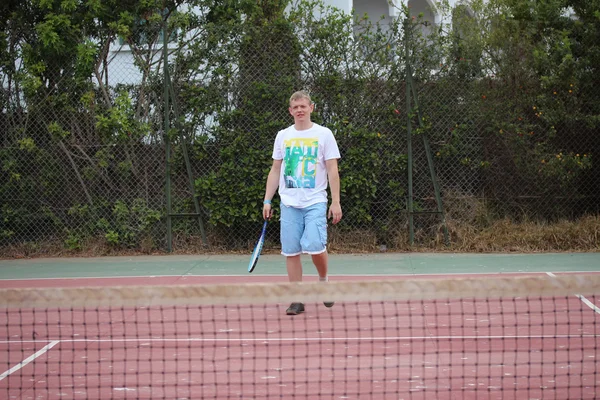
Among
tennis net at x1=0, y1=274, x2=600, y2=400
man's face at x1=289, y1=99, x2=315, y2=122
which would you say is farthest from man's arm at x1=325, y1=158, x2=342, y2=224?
tennis net at x1=0, y1=274, x2=600, y2=400

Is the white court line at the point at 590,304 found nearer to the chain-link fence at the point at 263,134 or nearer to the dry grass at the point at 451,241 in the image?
the dry grass at the point at 451,241

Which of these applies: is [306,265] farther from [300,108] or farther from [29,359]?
[29,359]

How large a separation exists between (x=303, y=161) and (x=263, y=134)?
4004mm

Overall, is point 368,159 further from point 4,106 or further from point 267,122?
point 4,106

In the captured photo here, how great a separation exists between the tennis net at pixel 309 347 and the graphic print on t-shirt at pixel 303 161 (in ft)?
3.32

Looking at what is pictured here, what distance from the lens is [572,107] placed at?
10.1 metres

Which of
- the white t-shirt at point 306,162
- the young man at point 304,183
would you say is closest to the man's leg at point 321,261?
the young man at point 304,183

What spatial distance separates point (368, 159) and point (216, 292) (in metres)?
6.74

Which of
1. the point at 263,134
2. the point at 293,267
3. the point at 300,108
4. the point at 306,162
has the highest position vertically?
the point at 300,108

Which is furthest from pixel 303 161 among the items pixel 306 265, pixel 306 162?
pixel 306 265

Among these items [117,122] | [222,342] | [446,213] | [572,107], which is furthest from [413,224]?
[222,342]

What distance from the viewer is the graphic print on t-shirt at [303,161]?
6.37m

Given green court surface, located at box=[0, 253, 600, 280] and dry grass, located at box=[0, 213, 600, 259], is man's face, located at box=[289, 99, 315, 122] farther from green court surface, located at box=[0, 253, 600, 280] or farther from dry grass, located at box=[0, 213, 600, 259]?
dry grass, located at box=[0, 213, 600, 259]

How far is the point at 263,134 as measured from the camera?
10312 millimetres
